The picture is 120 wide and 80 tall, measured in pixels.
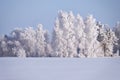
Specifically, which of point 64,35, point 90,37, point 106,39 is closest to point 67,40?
point 64,35

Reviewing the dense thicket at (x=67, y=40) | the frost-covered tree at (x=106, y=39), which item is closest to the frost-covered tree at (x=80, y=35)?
the dense thicket at (x=67, y=40)

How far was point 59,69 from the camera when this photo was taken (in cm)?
218

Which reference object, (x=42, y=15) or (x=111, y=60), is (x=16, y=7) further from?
(x=111, y=60)

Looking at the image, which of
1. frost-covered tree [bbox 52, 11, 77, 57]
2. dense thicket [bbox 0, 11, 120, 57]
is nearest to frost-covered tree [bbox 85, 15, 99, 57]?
dense thicket [bbox 0, 11, 120, 57]

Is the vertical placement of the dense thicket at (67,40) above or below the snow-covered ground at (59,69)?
above

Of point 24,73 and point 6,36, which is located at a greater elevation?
point 6,36

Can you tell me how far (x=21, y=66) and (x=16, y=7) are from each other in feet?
1.64

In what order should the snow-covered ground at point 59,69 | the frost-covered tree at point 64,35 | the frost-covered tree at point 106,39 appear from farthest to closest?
the frost-covered tree at point 106,39
the frost-covered tree at point 64,35
the snow-covered ground at point 59,69

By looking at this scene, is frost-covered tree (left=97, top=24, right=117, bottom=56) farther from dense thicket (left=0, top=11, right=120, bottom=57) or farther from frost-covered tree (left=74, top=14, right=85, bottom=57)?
frost-covered tree (left=74, top=14, right=85, bottom=57)

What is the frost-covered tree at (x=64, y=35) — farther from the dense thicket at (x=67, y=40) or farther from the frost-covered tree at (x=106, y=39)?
the frost-covered tree at (x=106, y=39)

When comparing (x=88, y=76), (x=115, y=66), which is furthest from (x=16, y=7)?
(x=115, y=66)

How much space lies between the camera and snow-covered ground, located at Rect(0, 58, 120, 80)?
6.70 feet

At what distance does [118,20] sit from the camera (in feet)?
7.73

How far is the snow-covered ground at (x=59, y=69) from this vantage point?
204cm
